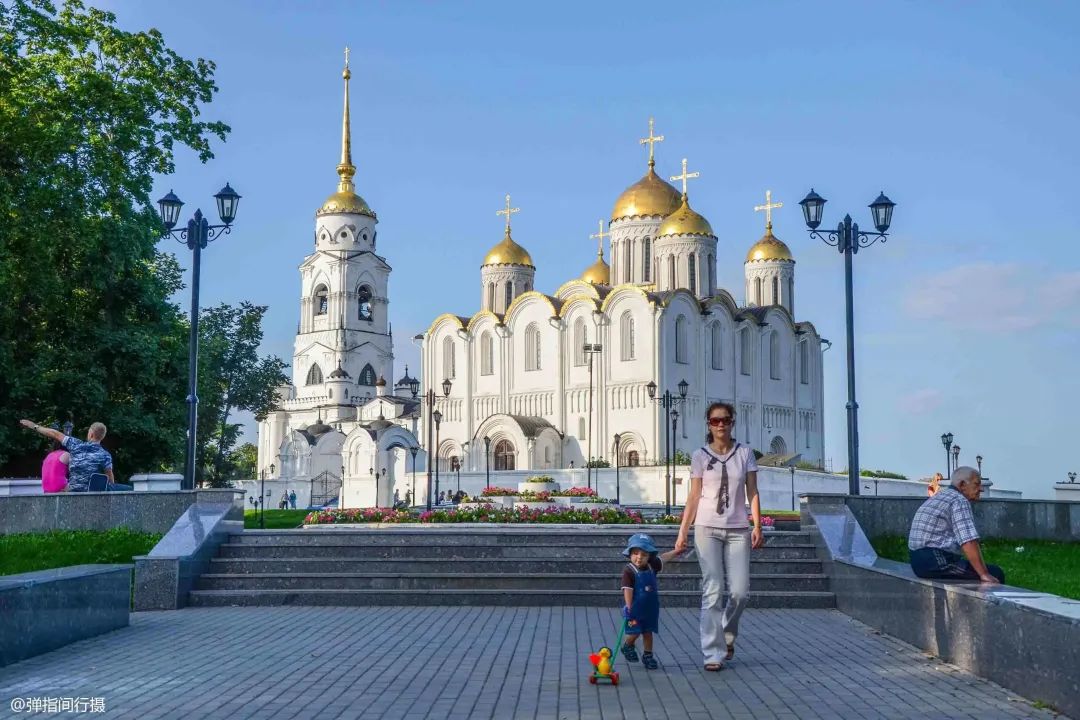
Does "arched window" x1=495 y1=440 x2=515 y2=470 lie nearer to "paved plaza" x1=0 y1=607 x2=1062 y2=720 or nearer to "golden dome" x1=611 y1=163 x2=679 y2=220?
"golden dome" x1=611 y1=163 x2=679 y2=220

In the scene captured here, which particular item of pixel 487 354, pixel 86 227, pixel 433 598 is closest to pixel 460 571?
pixel 433 598

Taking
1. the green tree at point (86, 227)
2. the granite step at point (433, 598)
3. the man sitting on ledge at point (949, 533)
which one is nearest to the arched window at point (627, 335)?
the green tree at point (86, 227)

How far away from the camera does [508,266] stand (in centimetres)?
6731

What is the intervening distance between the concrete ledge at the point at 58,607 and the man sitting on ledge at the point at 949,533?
257 inches

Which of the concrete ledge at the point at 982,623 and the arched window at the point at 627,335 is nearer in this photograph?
the concrete ledge at the point at 982,623

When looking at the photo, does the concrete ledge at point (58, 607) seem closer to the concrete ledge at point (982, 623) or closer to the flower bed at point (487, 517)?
the concrete ledge at point (982, 623)

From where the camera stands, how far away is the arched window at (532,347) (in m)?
61.6

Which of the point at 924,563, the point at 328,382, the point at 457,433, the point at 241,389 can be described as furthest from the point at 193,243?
the point at 328,382

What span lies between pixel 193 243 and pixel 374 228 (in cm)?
5681

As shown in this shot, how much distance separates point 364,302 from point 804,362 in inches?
1048

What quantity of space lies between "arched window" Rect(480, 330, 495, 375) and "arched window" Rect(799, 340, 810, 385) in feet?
53.4

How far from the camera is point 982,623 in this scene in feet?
26.9

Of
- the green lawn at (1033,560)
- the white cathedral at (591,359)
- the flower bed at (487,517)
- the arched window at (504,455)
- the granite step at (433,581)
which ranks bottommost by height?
the granite step at (433,581)

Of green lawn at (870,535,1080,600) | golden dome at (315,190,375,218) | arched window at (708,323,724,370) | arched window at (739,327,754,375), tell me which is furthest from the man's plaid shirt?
golden dome at (315,190,375,218)
